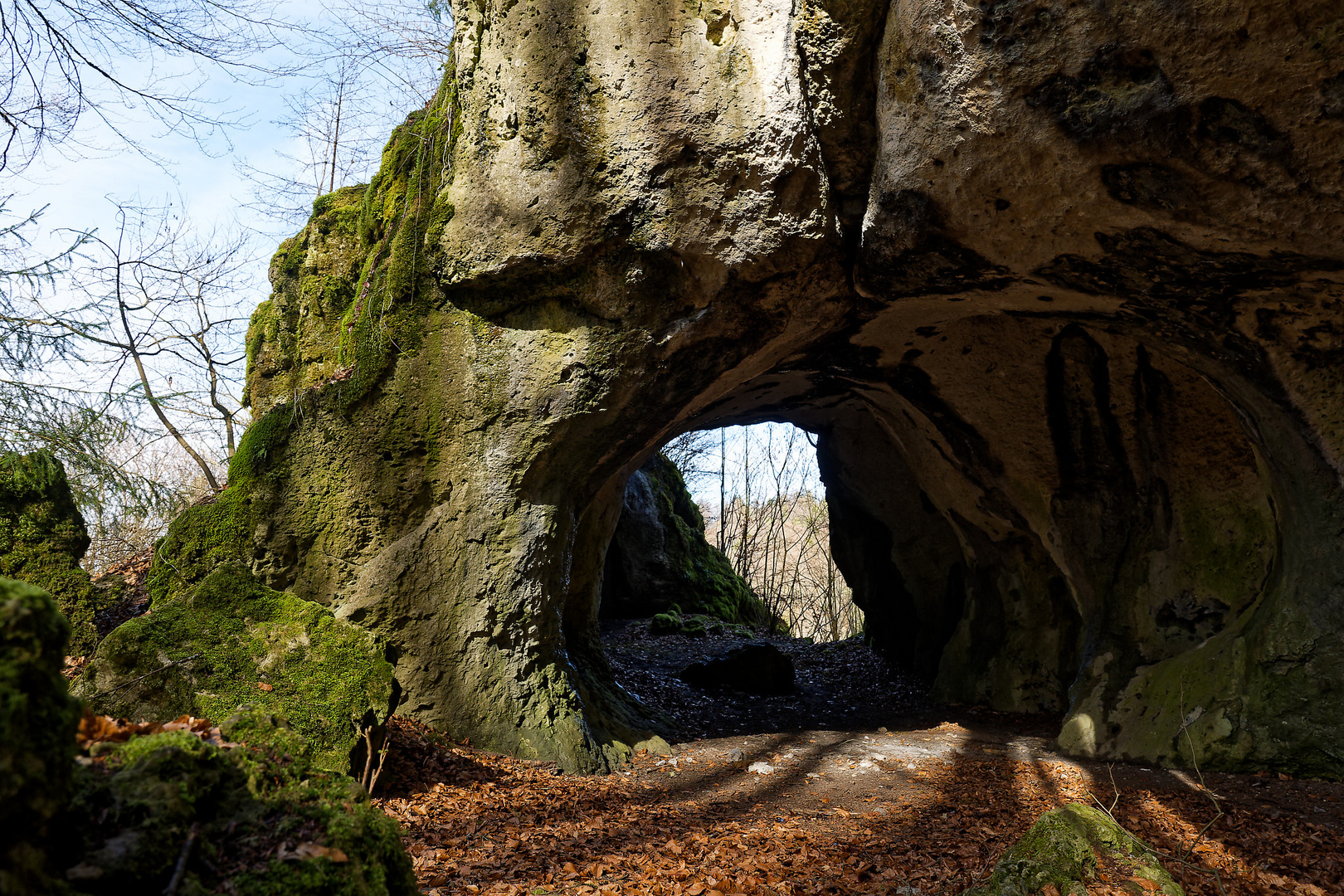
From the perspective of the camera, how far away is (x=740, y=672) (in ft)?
33.3

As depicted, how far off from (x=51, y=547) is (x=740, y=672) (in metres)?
Result: 7.22

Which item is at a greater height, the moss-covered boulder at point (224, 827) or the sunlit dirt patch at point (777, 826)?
the moss-covered boulder at point (224, 827)

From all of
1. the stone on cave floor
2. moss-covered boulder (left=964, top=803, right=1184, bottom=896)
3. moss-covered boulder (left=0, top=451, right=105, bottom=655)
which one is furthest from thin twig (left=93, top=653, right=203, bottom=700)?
the stone on cave floor

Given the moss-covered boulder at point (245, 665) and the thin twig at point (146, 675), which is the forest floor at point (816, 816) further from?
the thin twig at point (146, 675)

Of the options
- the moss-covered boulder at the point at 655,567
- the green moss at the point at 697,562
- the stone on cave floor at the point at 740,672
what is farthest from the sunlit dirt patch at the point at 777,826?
the green moss at the point at 697,562

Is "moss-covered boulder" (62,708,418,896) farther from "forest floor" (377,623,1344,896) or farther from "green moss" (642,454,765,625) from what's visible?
"green moss" (642,454,765,625)

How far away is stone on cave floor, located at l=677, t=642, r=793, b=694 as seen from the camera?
33.2ft

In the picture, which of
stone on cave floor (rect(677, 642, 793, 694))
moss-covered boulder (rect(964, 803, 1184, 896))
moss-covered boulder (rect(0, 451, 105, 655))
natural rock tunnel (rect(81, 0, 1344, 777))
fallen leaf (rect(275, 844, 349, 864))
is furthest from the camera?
stone on cave floor (rect(677, 642, 793, 694))

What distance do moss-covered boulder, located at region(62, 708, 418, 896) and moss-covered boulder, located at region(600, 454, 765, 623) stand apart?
37.8ft

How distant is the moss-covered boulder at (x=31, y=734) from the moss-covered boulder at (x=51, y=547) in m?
5.34

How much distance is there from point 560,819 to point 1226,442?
5.86m

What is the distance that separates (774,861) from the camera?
360cm

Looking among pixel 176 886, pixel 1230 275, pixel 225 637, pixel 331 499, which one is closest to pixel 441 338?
pixel 331 499

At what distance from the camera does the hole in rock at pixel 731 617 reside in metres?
9.52
